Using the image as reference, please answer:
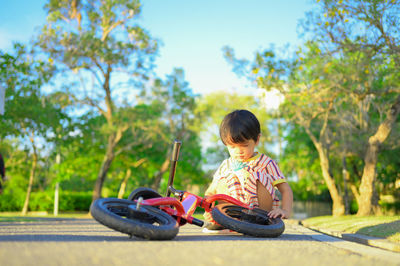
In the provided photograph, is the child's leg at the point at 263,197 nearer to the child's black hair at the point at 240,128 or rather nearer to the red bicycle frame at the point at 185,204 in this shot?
the red bicycle frame at the point at 185,204

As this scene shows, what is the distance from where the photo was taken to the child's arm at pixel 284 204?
4.69 meters

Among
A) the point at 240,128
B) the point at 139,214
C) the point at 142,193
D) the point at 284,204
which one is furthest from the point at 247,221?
the point at 139,214

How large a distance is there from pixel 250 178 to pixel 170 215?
3.27 ft

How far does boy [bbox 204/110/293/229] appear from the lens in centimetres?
496

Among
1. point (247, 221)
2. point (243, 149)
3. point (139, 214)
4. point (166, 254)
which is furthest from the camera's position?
point (243, 149)

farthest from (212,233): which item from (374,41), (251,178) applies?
(374,41)

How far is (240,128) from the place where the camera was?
195 inches

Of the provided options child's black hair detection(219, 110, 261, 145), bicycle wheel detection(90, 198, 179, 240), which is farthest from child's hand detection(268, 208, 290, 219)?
bicycle wheel detection(90, 198, 179, 240)

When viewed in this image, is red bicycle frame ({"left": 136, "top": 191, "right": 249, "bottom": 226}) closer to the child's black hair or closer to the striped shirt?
the striped shirt

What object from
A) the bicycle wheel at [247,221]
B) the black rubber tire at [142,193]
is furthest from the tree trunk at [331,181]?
the black rubber tire at [142,193]

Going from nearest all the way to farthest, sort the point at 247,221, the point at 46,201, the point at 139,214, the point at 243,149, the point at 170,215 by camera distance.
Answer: the point at 139,214
the point at 170,215
the point at 247,221
the point at 243,149
the point at 46,201

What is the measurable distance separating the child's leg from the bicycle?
0.75 ft

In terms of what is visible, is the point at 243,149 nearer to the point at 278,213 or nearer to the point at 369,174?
the point at 278,213

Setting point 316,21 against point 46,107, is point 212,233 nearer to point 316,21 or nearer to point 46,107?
point 316,21
